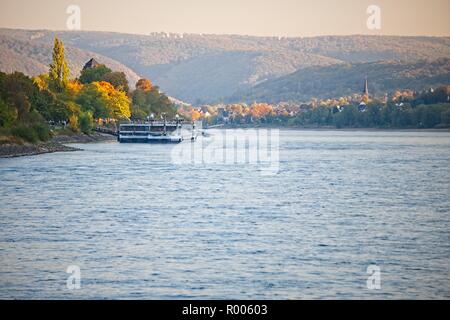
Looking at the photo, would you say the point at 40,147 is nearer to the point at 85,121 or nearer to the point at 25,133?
the point at 25,133

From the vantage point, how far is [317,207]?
59469 mm

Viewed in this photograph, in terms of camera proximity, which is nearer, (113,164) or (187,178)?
(187,178)

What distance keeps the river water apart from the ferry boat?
90.7 m

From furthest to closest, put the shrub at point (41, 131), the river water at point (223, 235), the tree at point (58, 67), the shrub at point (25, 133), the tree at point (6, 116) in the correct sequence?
the tree at point (58, 67) → the shrub at point (41, 131) → the shrub at point (25, 133) → the tree at point (6, 116) → the river water at point (223, 235)

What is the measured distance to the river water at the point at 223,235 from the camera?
35.3 meters

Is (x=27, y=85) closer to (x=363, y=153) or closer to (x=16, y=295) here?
(x=363, y=153)

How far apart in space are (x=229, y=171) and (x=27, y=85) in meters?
57.5

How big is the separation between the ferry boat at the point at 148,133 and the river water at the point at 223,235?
90.7 metres

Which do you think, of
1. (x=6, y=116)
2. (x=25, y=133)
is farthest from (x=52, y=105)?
(x=6, y=116)

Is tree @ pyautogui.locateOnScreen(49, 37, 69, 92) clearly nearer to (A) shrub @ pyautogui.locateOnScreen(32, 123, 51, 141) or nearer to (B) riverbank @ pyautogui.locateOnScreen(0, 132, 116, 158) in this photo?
(B) riverbank @ pyautogui.locateOnScreen(0, 132, 116, 158)

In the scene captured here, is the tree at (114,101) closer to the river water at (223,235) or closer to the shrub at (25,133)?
the shrub at (25,133)

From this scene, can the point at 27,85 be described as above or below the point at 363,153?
above

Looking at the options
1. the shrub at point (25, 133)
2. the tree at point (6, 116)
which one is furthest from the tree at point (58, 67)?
the tree at point (6, 116)

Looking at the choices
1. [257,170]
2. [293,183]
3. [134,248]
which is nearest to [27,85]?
[257,170]
